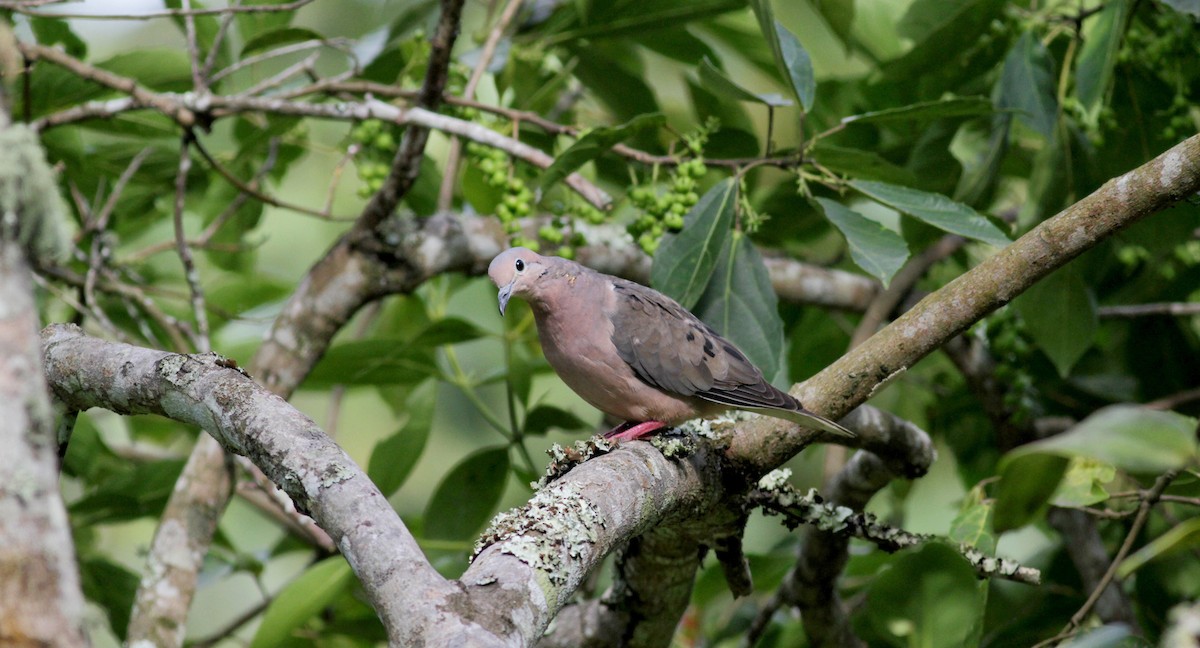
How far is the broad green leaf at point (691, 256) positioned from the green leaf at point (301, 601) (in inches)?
44.9

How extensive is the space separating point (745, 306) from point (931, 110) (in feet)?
2.22

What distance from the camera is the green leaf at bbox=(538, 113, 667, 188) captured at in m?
2.36

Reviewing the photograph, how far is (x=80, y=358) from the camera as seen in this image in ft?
6.17

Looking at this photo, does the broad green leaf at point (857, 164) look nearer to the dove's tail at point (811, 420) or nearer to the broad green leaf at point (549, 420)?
the dove's tail at point (811, 420)

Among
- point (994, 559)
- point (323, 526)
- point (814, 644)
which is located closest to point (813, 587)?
point (814, 644)

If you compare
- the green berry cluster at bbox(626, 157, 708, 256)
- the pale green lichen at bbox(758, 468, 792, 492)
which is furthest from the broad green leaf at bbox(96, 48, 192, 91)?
the pale green lichen at bbox(758, 468, 792, 492)

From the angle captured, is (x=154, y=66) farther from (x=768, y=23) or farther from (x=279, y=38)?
(x=768, y=23)

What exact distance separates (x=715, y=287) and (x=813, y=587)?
3.19 ft

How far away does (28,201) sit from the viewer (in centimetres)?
103

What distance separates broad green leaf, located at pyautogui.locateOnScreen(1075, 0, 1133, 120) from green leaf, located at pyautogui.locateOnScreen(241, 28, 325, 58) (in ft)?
7.14

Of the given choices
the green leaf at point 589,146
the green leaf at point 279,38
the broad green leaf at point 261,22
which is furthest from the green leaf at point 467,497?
the broad green leaf at point 261,22

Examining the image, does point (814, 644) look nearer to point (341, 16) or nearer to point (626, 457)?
point (626, 457)

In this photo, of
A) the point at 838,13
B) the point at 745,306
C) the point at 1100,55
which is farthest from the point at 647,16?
the point at 1100,55

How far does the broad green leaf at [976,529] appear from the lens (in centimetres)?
219
